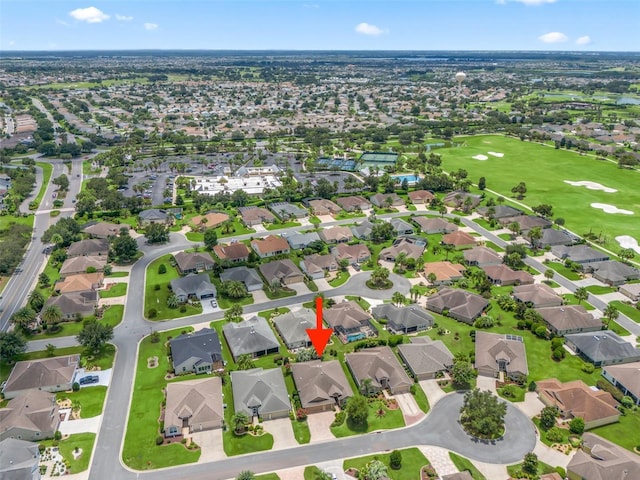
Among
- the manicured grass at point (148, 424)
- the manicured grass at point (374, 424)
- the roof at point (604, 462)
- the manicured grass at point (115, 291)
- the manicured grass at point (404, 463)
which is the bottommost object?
the manicured grass at point (404, 463)

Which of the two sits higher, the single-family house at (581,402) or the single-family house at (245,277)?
the single-family house at (245,277)

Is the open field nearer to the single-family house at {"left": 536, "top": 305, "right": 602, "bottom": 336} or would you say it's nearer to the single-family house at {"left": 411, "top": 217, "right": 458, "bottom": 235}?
the single-family house at {"left": 411, "top": 217, "right": 458, "bottom": 235}

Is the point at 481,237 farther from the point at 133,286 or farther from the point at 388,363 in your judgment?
the point at 133,286

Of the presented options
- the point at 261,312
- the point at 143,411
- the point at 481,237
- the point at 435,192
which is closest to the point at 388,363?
the point at 261,312

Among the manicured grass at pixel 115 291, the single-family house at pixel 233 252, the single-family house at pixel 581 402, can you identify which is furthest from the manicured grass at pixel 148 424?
the single-family house at pixel 581 402

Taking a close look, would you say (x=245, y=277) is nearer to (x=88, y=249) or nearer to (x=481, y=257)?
(x=88, y=249)

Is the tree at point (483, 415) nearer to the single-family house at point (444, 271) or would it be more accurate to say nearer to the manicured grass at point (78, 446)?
the single-family house at point (444, 271)
